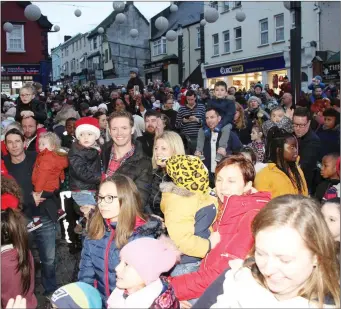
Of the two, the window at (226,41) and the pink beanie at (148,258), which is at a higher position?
the window at (226,41)

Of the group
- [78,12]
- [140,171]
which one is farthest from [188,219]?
[78,12]

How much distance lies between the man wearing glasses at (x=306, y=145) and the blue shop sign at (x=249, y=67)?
61.9 ft

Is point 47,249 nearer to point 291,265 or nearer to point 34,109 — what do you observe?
point 34,109

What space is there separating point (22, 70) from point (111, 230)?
28.0m

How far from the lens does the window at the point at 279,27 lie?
24067mm

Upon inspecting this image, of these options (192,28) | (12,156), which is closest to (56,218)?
(12,156)

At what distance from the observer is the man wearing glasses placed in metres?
5.28

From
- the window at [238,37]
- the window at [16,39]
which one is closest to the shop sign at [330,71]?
the window at [238,37]

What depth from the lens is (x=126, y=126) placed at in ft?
13.3

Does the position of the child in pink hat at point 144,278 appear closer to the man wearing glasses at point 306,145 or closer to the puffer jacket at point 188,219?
the puffer jacket at point 188,219

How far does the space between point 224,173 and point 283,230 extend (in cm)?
123

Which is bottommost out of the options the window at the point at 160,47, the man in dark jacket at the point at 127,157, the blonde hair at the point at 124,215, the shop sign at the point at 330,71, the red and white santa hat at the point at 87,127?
the blonde hair at the point at 124,215

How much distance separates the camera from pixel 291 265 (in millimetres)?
1692

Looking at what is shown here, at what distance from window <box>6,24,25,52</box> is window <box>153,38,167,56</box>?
1300 cm
